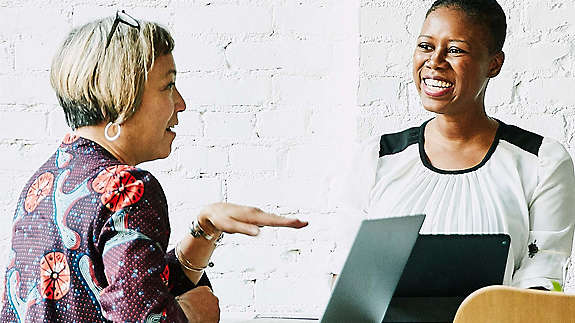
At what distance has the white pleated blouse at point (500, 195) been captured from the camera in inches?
64.3

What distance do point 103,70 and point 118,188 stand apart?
0.72 ft

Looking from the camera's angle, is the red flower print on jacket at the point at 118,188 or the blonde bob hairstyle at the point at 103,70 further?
the blonde bob hairstyle at the point at 103,70

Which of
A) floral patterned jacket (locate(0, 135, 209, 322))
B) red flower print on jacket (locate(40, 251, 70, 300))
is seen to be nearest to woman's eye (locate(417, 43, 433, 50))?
floral patterned jacket (locate(0, 135, 209, 322))

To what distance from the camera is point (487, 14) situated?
1.71 m

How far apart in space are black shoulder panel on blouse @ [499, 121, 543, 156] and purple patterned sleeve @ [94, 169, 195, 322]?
0.78 m

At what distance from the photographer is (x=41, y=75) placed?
230 cm

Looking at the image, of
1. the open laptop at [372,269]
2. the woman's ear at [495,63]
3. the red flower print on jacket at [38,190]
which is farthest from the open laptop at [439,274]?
the red flower print on jacket at [38,190]

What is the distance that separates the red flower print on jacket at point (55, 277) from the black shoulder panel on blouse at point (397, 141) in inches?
29.2

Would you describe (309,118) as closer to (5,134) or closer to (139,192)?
(5,134)

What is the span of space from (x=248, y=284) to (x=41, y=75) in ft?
2.55

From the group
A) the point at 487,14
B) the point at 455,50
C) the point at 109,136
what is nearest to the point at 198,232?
the point at 109,136

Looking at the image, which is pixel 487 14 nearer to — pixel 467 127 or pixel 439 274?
pixel 467 127

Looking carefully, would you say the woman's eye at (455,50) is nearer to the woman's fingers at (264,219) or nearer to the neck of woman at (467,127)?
the neck of woman at (467,127)

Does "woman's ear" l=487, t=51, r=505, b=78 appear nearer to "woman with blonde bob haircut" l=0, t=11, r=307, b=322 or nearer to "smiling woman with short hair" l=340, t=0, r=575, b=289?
"smiling woman with short hair" l=340, t=0, r=575, b=289
